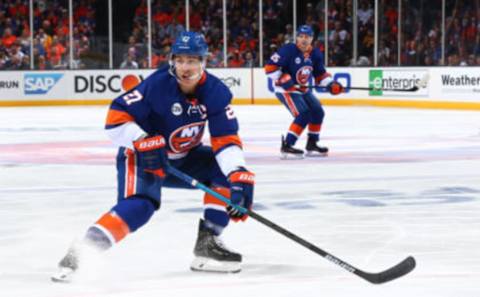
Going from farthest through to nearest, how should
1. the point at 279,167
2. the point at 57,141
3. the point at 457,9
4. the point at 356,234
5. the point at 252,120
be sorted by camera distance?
the point at 457,9, the point at 252,120, the point at 57,141, the point at 279,167, the point at 356,234

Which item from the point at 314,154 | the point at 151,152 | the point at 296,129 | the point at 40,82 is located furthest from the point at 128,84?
the point at 151,152

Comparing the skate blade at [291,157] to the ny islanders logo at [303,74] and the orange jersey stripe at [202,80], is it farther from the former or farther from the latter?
the orange jersey stripe at [202,80]

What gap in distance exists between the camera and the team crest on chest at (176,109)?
3623 millimetres

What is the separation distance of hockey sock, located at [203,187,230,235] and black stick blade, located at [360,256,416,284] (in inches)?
25.9

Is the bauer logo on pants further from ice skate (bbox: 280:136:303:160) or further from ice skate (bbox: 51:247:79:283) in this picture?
ice skate (bbox: 51:247:79:283)

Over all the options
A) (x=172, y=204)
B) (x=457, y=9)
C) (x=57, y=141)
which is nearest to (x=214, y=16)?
(x=457, y=9)

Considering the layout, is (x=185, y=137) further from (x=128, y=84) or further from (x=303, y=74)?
(x=128, y=84)

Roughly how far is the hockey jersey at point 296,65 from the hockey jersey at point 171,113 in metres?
5.67

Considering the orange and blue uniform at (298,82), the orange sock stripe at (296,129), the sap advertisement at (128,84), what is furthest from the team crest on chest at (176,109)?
the sap advertisement at (128,84)

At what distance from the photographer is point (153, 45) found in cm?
1936

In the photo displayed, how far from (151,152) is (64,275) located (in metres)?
0.56

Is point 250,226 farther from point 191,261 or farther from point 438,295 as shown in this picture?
point 438,295

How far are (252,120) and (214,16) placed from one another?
5861 millimetres

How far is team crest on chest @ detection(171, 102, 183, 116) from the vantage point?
3.62 m
